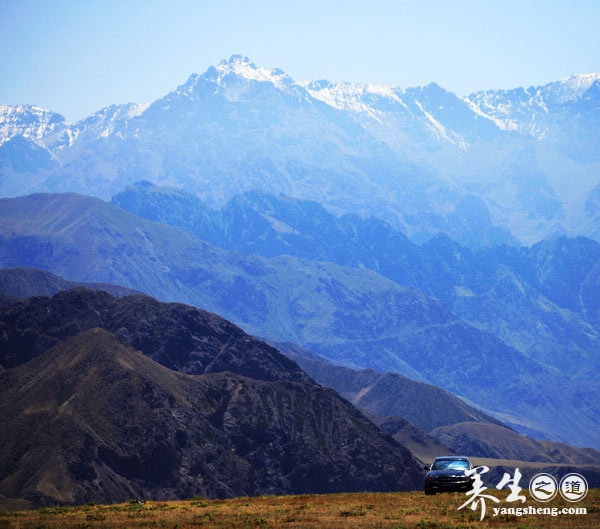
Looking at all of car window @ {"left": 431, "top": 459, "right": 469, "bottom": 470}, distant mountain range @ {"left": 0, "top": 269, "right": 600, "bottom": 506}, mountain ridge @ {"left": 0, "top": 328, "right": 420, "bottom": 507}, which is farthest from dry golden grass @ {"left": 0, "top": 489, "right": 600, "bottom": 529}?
distant mountain range @ {"left": 0, "top": 269, "right": 600, "bottom": 506}

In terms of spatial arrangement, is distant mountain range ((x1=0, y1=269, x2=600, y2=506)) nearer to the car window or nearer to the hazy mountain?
the hazy mountain

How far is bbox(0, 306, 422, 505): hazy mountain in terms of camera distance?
154375mm

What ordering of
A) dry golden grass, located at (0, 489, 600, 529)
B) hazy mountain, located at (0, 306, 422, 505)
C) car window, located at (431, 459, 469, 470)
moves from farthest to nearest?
hazy mountain, located at (0, 306, 422, 505)
car window, located at (431, 459, 469, 470)
dry golden grass, located at (0, 489, 600, 529)

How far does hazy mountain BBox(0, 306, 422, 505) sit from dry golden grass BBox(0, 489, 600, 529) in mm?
84258

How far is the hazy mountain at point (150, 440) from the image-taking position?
506 feet

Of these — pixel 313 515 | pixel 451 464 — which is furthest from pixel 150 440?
pixel 313 515

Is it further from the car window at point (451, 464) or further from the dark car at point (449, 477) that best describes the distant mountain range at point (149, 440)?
the car window at point (451, 464)

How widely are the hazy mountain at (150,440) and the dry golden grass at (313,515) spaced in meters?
84.3

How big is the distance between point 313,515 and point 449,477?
335 inches

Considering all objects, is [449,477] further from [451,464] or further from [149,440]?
[149,440]

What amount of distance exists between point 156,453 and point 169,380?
24538 mm

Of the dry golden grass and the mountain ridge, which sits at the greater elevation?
the dry golden grass

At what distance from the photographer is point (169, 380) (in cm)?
19562

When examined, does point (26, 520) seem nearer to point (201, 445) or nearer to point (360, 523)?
point (360, 523)
